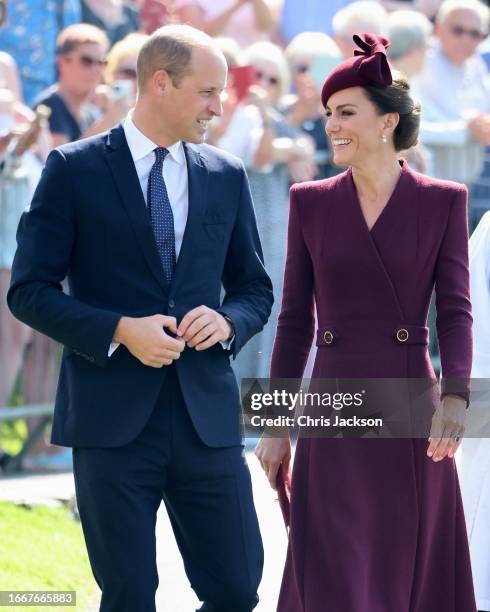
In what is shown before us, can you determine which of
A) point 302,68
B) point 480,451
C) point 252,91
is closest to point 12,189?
point 252,91

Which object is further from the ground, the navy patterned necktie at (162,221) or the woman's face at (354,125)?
the woman's face at (354,125)

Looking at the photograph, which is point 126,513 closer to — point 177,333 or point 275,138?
point 177,333

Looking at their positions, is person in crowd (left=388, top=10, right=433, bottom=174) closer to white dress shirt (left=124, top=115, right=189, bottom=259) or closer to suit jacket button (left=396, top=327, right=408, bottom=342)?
suit jacket button (left=396, top=327, right=408, bottom=342)

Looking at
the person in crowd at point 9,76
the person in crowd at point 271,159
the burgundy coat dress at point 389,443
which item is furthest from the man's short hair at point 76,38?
the burgundy coat dress at point 389,443

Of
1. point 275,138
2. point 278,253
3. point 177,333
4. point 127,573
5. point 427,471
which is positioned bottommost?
point 127,573

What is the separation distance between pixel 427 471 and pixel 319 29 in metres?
6.69

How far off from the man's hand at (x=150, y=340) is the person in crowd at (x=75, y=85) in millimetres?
4493

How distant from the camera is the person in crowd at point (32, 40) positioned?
29.6 ft

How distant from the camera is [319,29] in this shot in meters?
10.9

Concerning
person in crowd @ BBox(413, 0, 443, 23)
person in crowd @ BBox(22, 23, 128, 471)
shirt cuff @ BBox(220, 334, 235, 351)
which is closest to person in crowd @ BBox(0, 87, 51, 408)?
person in crowd @ BBox(22, 23, 128, 471)

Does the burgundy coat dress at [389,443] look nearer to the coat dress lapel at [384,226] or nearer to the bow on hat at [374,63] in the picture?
the coat dress lapel at [384,226]

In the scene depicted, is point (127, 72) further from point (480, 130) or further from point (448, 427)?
point (448, 427)

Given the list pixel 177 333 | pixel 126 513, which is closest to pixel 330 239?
pixel 177 333

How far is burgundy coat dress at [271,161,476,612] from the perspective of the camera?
15.0 feet
